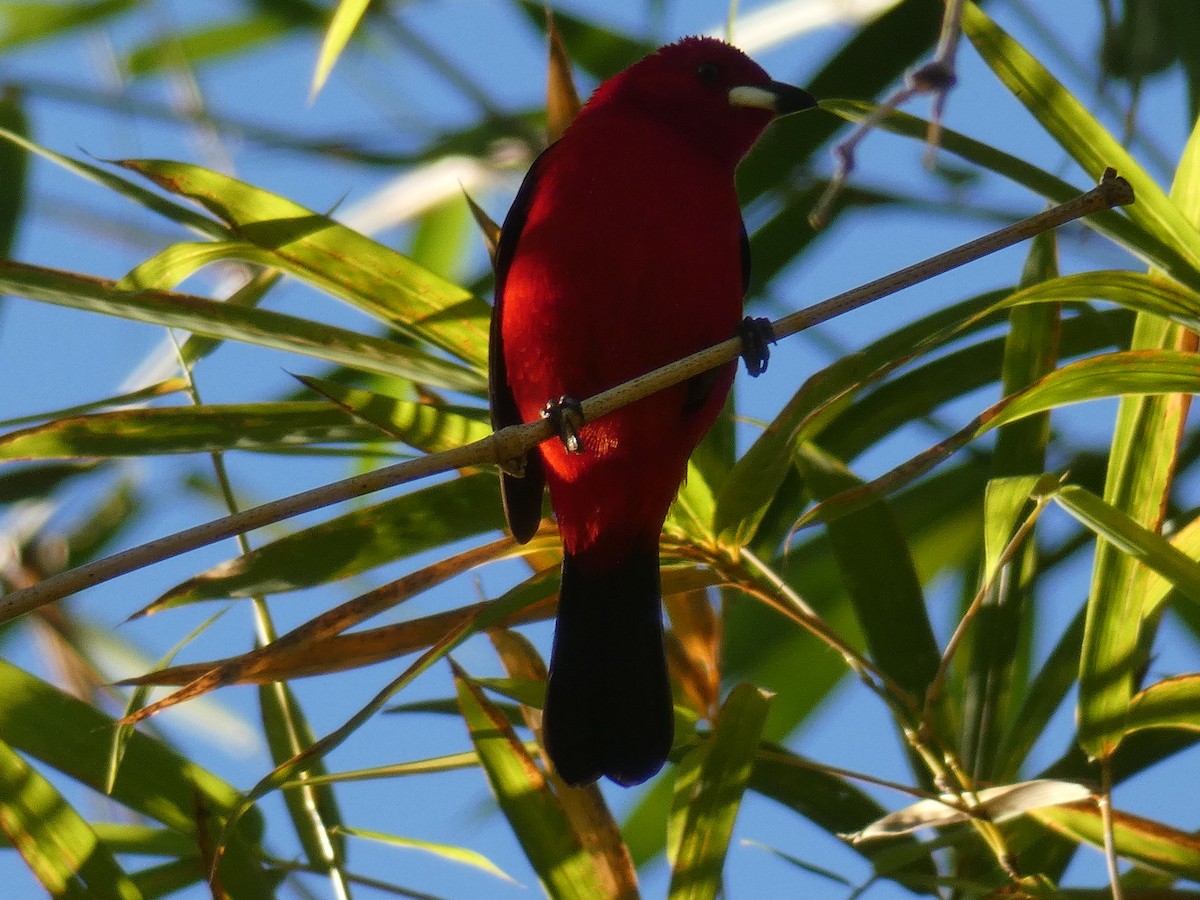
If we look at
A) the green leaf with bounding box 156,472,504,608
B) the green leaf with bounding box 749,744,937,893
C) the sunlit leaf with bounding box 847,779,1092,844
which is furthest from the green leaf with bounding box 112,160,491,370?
the sunlit leaf with bounding box 847,779,1092,844

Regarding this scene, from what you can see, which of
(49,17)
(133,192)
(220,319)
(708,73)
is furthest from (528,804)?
(49,17)

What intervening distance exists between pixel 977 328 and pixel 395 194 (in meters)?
2.30

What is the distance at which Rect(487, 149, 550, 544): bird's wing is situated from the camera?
2.73 meters

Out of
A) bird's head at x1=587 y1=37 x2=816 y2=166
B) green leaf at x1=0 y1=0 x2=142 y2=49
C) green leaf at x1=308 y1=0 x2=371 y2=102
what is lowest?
green leaf at x1=308 y1=0 x2=371 y2=102

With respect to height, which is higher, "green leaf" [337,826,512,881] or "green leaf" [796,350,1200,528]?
"green leaf" [796,350,1200,528]

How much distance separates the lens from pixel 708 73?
3457mm

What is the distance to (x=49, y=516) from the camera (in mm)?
3908

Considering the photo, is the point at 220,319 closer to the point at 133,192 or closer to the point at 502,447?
the point at 133,192

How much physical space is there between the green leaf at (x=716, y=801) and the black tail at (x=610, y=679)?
212mm

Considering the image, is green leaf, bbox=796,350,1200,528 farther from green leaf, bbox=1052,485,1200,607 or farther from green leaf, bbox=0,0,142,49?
green leaf, bbox=0,0,142,49

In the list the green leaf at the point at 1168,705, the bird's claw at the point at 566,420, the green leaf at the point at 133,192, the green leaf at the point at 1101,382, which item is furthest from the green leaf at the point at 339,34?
the green leaf at the point at 1168,705

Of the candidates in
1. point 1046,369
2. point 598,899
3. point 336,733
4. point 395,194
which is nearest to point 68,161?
point 336,733

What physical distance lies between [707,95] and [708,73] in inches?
4.0

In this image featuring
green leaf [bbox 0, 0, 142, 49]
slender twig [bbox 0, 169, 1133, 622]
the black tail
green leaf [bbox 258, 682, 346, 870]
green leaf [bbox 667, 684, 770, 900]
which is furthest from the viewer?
green leaf [bbox 0, 0, 142, 49]
